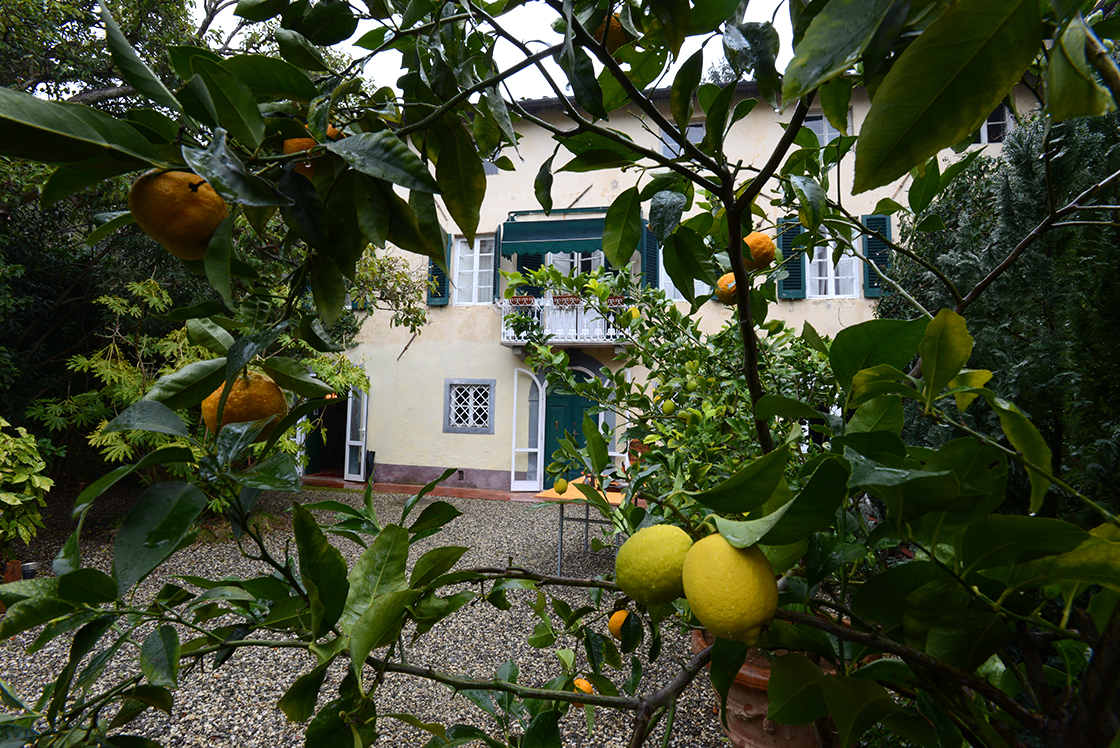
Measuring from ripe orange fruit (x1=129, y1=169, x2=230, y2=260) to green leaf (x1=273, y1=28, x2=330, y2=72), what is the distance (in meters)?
0.20

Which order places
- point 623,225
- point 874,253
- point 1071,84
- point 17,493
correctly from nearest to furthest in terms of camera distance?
point 1071,84, point 623,225, point 17,493, point 874,253

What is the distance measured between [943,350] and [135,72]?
503 mm

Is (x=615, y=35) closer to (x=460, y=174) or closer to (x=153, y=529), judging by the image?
(x=460, y=174)

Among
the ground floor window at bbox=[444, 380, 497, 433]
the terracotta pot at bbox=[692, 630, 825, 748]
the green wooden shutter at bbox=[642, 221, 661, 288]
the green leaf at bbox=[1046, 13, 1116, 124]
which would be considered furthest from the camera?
the ground floor window at bbox=[444, 380, 497, 433]

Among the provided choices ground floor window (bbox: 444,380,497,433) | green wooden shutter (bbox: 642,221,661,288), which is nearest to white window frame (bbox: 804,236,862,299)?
green wooden shutter (bbox: 642,221,661,288)

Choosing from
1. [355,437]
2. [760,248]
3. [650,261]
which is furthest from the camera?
[355,437]

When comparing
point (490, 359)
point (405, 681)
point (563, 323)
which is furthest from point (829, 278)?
point (405, 681)

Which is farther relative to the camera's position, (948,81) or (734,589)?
(734,589)

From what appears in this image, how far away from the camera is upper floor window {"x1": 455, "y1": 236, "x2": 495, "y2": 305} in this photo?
23.3 feet

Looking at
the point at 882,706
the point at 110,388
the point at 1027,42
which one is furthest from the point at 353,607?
the point at 110,388

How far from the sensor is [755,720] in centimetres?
164

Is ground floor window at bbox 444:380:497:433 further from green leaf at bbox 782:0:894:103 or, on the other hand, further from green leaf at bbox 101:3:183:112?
green leaf at bbox 782:0:894:103

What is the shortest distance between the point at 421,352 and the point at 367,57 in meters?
6.95

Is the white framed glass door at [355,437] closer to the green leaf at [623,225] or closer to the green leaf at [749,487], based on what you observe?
the green leaf at [623,225]
